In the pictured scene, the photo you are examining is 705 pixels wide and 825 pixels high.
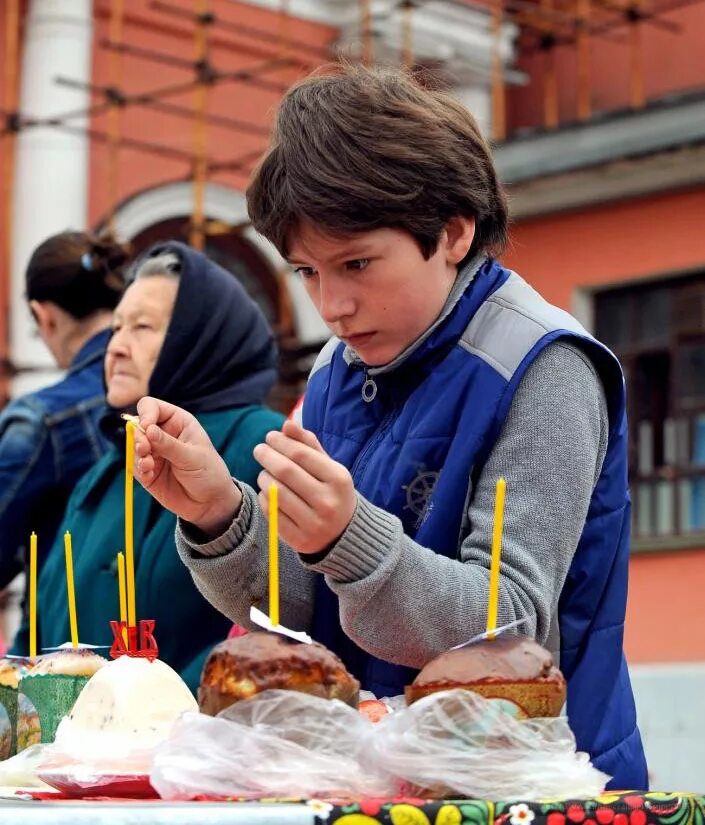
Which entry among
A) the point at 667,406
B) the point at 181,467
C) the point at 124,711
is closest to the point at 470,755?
the point at 124,711

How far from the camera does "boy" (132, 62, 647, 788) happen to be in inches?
69.0

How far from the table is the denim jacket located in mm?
1979

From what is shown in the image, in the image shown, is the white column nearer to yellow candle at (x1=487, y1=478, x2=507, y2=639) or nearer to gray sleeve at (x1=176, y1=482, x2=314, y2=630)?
gray sleeve at (x1=176, y1=482, x2=314, y2=630)

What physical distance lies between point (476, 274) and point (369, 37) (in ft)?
37.0

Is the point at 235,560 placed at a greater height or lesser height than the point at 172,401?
lesser

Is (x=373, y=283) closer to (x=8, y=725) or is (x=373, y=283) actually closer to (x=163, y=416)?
(x=163, y=416)

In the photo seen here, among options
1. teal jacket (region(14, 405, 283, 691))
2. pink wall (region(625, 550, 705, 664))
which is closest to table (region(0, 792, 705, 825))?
teal jacket (region(14, 405, 283, 691))

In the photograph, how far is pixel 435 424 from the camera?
1.88 metres

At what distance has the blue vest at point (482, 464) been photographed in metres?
1.84

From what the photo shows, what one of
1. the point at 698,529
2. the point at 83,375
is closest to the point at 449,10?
the point at 698,529

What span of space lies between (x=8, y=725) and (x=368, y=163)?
2.26 ft

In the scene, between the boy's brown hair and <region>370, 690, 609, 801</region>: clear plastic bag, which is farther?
the boy's brown hair

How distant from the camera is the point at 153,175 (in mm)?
12820

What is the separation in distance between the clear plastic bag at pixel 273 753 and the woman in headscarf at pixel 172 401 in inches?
56.8
